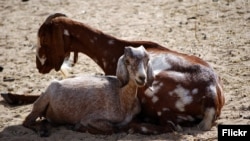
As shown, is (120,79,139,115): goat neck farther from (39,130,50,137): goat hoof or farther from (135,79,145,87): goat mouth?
(39,130,50,137): goat hoof

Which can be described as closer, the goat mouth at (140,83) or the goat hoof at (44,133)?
the goat mouth at (140,83)

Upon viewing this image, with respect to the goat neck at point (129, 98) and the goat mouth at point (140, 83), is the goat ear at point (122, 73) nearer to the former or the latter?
→ the goat neck at point (129, 98)

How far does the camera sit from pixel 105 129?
19.8 ft

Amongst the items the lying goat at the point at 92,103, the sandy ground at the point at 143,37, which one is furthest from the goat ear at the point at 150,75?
the sandy ground at the point at 143,37

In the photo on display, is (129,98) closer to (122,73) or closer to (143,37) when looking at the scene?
(122,73)

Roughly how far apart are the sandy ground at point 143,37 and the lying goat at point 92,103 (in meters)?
0.14

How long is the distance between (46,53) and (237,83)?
2390 mm

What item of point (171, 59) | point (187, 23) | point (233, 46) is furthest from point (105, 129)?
point (187, 23)

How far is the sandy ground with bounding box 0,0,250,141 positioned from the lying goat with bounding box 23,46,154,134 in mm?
140

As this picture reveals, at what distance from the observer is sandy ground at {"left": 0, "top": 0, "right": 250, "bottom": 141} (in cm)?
630

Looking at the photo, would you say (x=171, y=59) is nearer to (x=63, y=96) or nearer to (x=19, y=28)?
(x=63, y=96)

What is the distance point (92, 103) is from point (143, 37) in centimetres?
334

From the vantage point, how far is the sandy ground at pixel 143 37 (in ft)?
20.7

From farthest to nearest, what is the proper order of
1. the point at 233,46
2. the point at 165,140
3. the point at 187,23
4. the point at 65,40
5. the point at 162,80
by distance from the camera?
the point at 187,23 < the point at 233,46 < the point at 65,40 < the point at 162,80 < the point at 165,140
